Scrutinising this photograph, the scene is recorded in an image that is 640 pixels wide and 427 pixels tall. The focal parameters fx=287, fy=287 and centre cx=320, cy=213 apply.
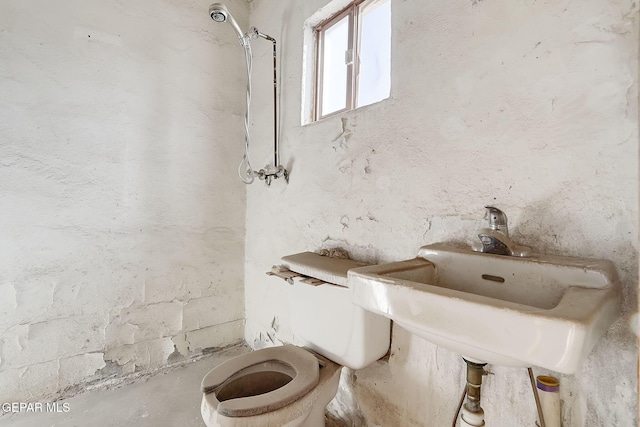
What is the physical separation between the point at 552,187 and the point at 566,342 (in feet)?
1.48

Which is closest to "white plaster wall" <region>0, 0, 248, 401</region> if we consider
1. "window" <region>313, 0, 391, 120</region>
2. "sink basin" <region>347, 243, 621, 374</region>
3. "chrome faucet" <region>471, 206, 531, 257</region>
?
"window" <region>313, 0, 391, 120</region>

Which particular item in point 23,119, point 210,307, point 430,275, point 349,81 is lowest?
point 210,307

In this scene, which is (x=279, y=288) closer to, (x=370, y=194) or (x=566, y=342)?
(x=370, y=194)

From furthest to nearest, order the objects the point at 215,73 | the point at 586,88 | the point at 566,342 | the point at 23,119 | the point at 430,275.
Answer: the point at 215,73
the point at 23,119
the point at 430,275
the point at 586,88
the point at 566,342

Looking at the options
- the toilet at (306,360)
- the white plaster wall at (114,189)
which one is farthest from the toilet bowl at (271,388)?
the white plaster wall at (114,189)

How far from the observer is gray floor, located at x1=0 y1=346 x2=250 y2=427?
119cm

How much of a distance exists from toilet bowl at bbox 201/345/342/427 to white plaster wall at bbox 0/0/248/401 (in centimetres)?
80

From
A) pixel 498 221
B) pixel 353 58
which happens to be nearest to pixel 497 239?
pixel 498 221

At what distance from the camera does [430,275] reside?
0.77 m

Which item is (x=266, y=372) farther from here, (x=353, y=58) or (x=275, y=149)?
(x=353, y=58)

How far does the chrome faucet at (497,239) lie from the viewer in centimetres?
66

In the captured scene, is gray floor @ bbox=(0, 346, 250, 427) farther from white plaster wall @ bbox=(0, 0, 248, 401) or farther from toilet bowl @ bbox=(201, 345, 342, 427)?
toilet bowl @ bbox=(201, 345, 342, 427)

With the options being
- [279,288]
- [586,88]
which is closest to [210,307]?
[279,288]

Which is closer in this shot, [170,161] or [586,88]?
[586,88]
